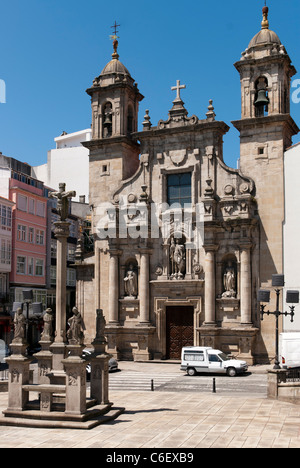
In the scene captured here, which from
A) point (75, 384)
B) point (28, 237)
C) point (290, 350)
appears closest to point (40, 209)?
point (28, 237)

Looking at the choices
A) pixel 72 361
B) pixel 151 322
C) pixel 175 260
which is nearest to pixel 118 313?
pixel 151 322

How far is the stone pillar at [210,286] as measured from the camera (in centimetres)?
3709

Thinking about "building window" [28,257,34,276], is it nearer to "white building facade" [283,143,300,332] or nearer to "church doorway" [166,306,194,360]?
"church doorway" [166,306,194,360]

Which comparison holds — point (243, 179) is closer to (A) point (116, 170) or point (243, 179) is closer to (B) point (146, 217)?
(B) point (146, 217)

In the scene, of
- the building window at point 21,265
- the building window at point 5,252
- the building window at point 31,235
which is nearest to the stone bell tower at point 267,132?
the building window at point 5,252

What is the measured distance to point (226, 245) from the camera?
3769 centimetres

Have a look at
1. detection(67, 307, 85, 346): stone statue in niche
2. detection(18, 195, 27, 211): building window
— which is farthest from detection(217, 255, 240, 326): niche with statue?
detection(18, 195, 27, 211): building window

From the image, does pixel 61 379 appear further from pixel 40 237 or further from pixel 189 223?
pixel 40 237

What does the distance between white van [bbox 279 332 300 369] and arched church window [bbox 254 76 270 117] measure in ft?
48.5

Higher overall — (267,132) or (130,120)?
(130,120)

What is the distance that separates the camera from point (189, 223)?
3875 centimetres

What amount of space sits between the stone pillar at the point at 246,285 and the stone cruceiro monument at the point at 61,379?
16.3 meters

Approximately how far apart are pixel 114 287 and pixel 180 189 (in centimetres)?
786

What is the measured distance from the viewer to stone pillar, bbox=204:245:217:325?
37094 mm
